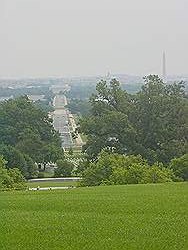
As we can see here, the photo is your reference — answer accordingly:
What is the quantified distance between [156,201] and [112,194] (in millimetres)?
2422

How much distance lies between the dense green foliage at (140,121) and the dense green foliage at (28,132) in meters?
5.94

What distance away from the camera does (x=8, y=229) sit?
12.2 metres

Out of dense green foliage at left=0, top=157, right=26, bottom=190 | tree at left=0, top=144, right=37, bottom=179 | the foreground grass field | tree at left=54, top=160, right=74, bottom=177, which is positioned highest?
the foreground grass field

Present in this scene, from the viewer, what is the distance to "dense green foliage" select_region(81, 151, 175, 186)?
88.8 feet

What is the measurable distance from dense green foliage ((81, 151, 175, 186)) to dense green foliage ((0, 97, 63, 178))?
641 inches

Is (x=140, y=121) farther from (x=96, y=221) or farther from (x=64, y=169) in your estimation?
(x=96, y=221)

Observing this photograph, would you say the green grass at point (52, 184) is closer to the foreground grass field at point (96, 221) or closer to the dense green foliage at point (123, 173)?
the dense green foliage at point (123, 173)

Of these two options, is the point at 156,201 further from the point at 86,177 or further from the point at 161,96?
the point at 161,96

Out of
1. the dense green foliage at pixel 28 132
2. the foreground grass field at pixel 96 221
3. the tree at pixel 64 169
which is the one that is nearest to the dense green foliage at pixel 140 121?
the tree at pixel 64 169

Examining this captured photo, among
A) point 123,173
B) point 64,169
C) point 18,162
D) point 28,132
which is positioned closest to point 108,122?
point 64,169

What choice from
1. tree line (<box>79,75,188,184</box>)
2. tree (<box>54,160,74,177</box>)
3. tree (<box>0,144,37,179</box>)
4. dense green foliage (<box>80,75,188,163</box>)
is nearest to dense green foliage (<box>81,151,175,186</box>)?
tree line (<box>79,75,188,184</box>)

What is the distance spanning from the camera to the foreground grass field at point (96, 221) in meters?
10.9

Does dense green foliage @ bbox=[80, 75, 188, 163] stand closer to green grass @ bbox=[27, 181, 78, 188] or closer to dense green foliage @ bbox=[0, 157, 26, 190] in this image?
green grass @ bbox=[27, 181, 78, 188]

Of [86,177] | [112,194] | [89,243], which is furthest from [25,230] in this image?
[86,177]
